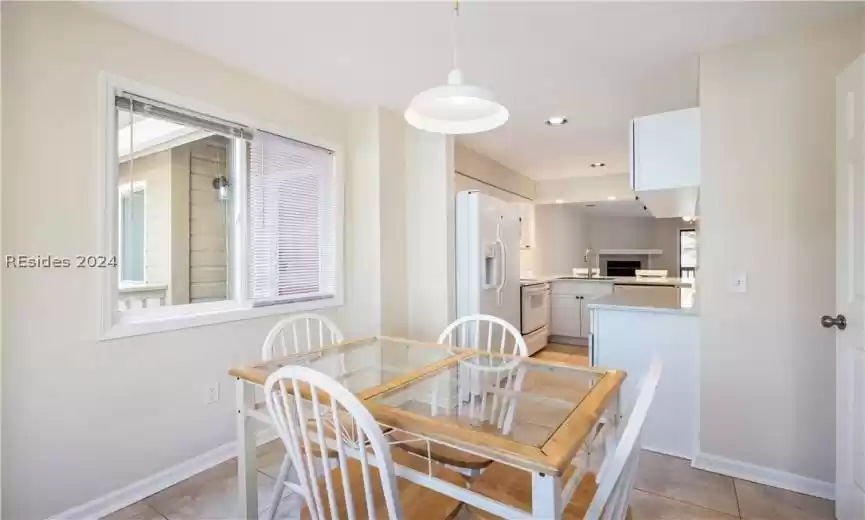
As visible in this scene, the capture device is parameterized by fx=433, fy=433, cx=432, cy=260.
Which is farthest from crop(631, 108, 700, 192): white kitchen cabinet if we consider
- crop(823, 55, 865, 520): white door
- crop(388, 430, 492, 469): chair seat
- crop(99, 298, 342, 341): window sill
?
crop(99, 298, 342, 341): window sill

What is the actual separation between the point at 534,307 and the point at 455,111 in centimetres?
363

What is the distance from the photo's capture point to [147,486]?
2084 mm

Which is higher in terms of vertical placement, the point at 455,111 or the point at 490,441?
the point at 455,111

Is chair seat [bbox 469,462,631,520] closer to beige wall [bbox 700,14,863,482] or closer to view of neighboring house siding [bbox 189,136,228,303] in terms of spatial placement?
beige wall [bbox 700,14,863,482]

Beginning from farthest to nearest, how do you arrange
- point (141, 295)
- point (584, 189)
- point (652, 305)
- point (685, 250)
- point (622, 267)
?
1. point (622, 267)
2. point (685, 250)
3. point (584, 189)
4. point (652, 305)
5. point (141, 295)

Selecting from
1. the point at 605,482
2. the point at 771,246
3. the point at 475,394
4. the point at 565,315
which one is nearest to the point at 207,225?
the point at 475,394

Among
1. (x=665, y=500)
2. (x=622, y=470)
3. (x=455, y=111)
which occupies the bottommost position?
(x=665, y=500)

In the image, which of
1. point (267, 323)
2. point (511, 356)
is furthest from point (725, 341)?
point (267, 323)

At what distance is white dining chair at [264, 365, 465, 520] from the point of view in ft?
3.28

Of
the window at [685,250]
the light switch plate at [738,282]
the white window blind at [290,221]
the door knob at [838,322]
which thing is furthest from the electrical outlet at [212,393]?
the window at [685,250]

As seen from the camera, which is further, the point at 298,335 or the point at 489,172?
the point at 489,172

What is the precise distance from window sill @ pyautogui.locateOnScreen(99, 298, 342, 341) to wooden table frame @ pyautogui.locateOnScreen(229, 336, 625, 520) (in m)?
0.81

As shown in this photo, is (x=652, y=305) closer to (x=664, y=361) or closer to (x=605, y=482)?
(x=664, y=361)

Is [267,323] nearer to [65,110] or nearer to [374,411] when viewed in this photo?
[65,110]
